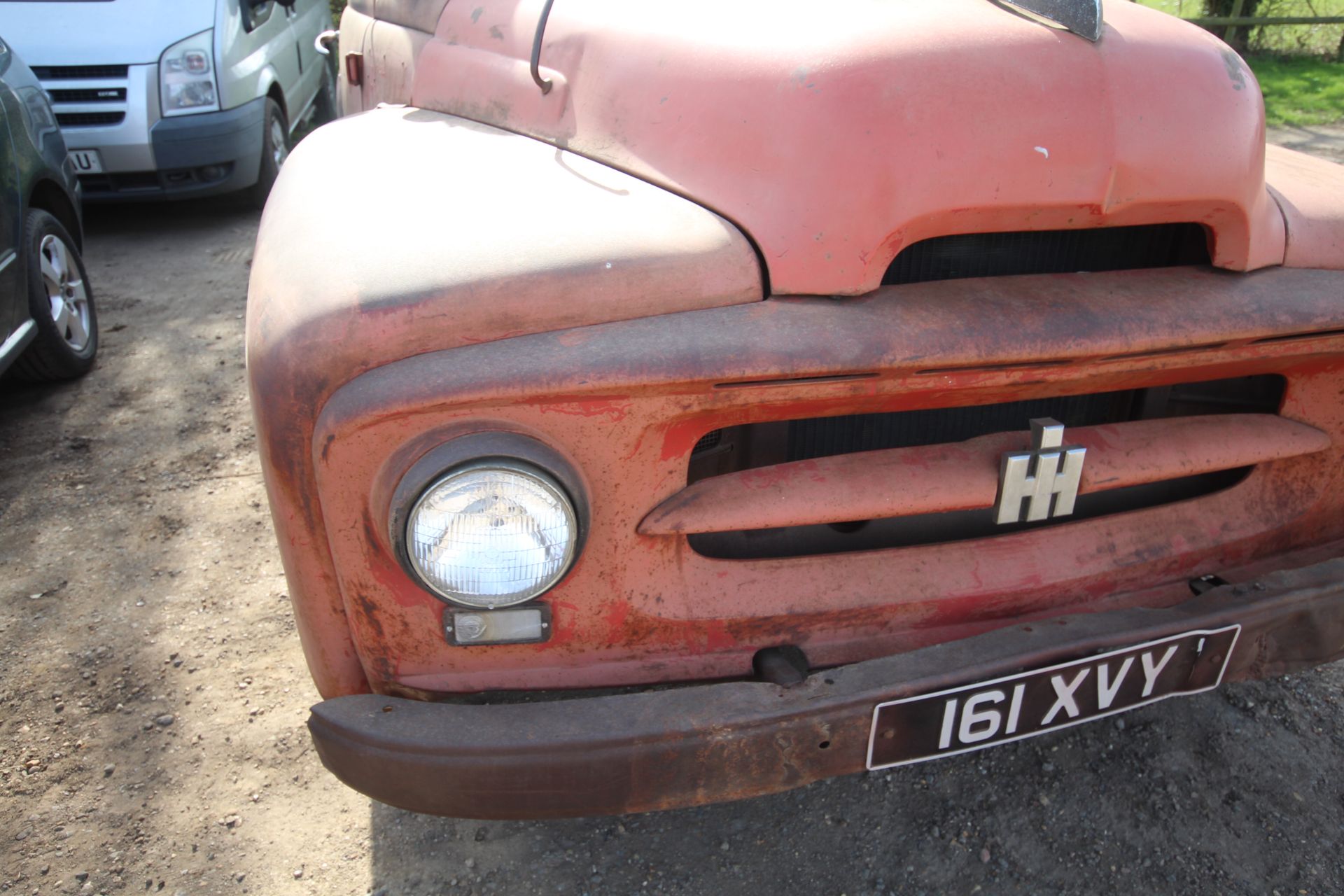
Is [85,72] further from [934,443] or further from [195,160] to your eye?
[934,443]

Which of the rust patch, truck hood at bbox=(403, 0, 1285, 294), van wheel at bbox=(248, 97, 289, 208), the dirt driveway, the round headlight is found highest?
truck hood at bbox=(403, 0, 1285, 294)

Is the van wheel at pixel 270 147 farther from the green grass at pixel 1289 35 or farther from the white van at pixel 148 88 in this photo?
the green grass at pixel 1289 35

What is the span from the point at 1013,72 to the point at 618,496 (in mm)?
911

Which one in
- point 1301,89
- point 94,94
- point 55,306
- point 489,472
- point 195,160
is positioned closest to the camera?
point 489,472

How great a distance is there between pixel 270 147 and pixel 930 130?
17.5ft

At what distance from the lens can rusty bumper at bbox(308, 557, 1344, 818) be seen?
1.42 m

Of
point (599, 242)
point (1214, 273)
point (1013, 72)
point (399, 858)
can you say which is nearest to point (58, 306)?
point (399, 858)

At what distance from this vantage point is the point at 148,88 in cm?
526

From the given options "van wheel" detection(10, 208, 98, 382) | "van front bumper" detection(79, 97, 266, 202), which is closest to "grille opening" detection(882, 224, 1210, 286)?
"van wheel" detection(10, 208, 98, 382)

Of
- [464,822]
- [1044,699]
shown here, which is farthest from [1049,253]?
[464,822]

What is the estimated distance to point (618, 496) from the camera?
148 cm

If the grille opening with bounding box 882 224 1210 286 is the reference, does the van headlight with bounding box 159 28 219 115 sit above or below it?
below

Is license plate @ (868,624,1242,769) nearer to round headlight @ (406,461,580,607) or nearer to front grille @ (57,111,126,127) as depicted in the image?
round headlight @ (406,461,580,607)

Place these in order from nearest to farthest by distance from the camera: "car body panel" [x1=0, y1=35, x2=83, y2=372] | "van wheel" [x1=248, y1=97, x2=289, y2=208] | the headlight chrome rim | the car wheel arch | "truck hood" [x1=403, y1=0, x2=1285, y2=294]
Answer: the headlight chrome rim → "truck hood" [x1=403, y1=0, x2=1285, y2=294] → "car body panel" [x1=0, y1=35, x2=83, y2=372] → the car wheel arch → "van wheel" [x1=248, y1=97, x2=289, y2=208]
